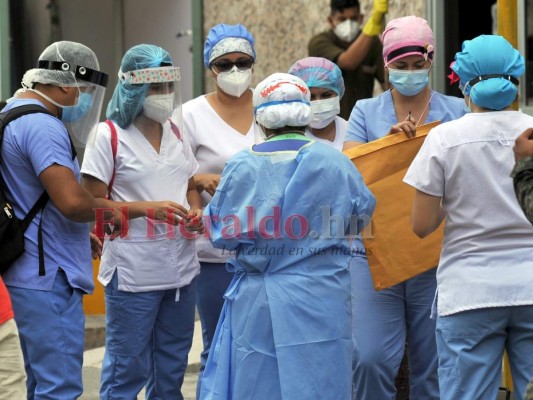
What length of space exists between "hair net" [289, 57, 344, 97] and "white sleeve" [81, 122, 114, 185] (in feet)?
3.77

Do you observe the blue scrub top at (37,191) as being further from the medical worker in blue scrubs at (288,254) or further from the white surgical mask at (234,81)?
the white surgical mask at (234,81)

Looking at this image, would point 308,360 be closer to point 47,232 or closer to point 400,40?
point 47,232

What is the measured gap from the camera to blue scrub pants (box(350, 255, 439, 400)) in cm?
571

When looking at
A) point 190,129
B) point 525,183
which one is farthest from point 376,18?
point 525,183

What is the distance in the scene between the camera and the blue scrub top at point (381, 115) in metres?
5.86

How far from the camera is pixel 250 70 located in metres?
6.51

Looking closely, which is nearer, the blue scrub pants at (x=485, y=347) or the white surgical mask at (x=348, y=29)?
the blue scrub pants at (x=485, y=347)

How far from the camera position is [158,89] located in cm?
596

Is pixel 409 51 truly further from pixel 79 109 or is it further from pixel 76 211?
pixel 76 211

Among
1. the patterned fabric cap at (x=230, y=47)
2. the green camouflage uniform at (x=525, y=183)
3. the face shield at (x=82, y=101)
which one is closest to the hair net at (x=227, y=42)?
the patterned fabric cap at (x=230, y=47)

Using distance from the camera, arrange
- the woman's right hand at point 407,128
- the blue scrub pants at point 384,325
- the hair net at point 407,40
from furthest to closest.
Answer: the hair net at point 407,40
the blue scrub pants at point 384,325
the woman's right hand at point 407,128

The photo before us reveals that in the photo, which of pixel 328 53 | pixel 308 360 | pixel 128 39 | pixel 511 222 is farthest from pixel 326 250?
pixel 128 39

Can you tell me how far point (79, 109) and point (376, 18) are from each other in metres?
3.00

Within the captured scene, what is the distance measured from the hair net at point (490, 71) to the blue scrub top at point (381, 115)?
918 millimetres
